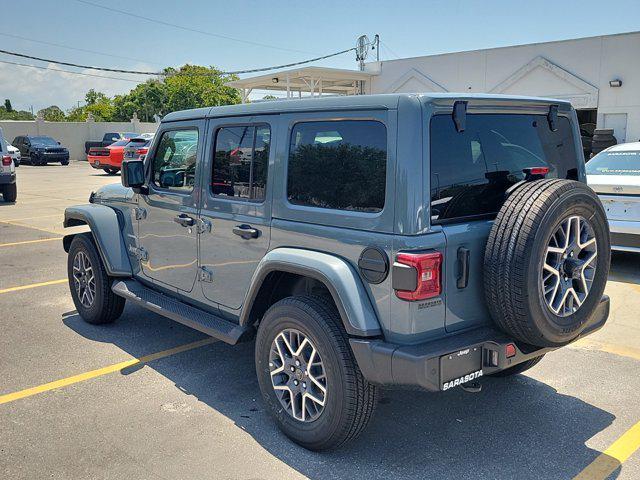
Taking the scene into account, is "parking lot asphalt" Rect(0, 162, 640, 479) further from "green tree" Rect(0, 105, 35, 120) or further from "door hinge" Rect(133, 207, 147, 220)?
"green tree" Rect(0, 105, 35, 120)

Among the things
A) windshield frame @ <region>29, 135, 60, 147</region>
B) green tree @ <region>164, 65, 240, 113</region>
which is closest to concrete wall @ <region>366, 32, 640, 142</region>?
windshield frame @ <region>29, 135, 60, 147</region>

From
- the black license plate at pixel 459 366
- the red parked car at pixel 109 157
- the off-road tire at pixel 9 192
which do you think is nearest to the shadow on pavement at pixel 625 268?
the black license plate at pixel 459 366

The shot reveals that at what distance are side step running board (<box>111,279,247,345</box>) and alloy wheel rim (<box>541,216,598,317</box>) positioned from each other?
1.83 metres

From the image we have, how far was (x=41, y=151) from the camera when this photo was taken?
33.1m

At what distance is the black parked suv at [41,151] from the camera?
3316cm

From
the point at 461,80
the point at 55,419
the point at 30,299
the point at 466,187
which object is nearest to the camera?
the point at 466,187

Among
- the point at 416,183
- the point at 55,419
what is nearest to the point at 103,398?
the point at 55,419

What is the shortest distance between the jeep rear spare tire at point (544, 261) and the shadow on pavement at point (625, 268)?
14.4 feet

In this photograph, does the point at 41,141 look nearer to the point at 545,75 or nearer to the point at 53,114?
the point at 545,75

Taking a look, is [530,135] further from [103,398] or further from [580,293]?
[103,398]

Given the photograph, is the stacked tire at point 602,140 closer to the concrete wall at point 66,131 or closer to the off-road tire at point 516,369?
the off-road tire at point 516,369

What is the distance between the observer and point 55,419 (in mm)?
3836

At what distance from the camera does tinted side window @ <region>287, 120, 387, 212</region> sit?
3.15 metres

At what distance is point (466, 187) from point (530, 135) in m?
0.76
